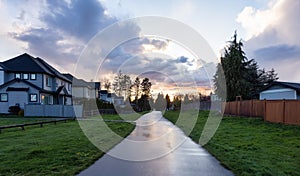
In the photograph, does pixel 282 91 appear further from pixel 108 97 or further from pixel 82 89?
pixel 108 97

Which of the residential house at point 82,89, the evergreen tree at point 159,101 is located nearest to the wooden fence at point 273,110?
the residential house at point 82,89

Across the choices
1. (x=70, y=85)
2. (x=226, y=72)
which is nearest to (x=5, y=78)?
(x=70, y=85)

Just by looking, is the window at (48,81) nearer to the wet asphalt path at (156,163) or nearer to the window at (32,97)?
the window at (32,97)

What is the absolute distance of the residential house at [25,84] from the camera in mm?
36312

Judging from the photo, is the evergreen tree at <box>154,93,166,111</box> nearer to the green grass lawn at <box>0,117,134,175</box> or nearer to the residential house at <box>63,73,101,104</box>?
the residential house at <box>63,73,101,104</box>

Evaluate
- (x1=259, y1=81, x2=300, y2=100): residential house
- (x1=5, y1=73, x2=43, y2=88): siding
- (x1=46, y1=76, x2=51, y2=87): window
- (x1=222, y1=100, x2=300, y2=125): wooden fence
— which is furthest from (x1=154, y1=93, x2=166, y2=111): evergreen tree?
(x1=222, y1=100, x2=300, y2=125): wooden fence

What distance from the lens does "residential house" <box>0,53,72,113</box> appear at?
119ft

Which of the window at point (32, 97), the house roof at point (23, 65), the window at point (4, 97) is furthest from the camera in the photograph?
the house roof at point (23, 65)

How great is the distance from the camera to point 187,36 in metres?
14.7

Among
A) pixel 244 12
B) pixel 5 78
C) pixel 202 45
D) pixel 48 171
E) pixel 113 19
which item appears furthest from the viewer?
pixel 5 78

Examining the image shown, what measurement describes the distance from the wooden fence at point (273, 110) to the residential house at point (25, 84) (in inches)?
1041

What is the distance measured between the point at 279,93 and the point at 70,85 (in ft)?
129

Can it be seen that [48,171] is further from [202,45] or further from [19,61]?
[19,61]

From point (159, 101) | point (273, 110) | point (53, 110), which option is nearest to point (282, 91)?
point (273, 110)
